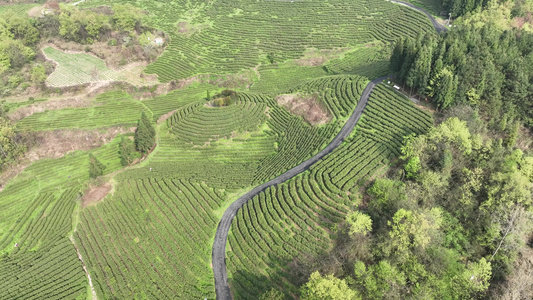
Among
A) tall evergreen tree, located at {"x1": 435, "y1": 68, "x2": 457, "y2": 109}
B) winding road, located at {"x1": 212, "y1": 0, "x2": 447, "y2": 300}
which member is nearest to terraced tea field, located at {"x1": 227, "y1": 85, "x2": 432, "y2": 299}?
winding road, located at {"x1": 212, "y1": 0, "x2": 447, "y2": 300}

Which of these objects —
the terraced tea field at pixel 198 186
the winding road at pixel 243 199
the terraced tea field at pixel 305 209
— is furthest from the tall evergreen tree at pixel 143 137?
the terraced tea field at pixel 305 209

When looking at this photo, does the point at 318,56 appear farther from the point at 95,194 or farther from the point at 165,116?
the point at 95,194

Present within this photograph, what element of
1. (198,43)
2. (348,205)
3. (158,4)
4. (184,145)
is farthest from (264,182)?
(158,4)

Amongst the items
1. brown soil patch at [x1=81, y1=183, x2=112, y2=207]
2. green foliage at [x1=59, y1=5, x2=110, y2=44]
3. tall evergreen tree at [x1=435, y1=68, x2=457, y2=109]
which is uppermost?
tall evergreen tree at [x1=435, y1=68, x2=457, y2=109]

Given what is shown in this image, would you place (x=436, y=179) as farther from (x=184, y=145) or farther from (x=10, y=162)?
(x=10, y=162)

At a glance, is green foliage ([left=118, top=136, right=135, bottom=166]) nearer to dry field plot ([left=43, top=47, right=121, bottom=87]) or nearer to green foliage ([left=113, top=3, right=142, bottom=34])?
dry field plot ([left=43, top=47, right=121, bottom=87])

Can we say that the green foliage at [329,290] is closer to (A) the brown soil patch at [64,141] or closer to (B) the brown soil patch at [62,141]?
(B) the brown soil patch at [62,141]
